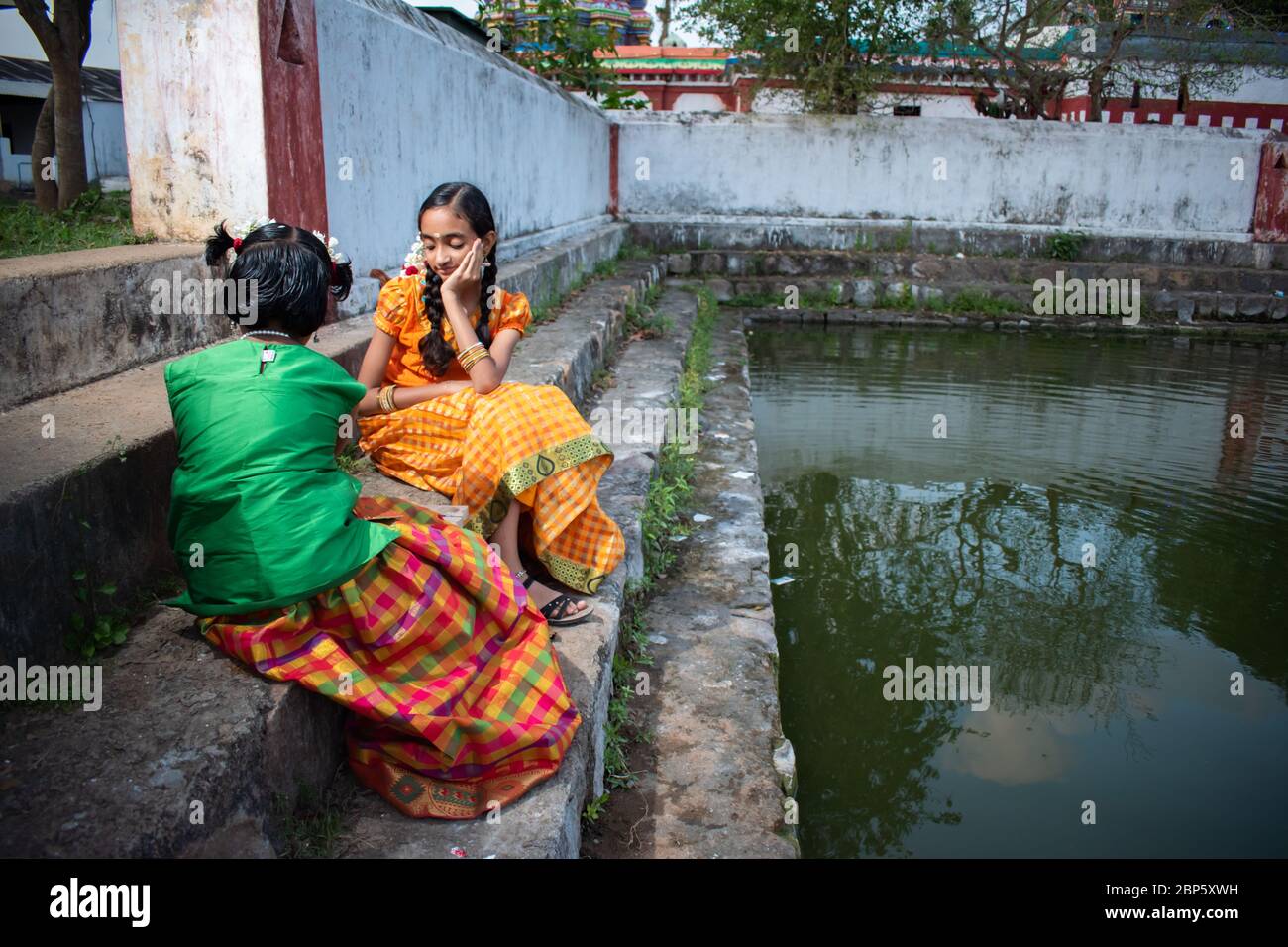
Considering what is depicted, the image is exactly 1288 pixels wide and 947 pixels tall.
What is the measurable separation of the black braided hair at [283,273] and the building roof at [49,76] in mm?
7174

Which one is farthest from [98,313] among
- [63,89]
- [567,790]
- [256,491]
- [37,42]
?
[37,42]

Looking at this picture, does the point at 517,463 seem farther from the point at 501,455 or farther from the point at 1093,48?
the point at 1093,48

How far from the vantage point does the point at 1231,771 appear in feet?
9.89

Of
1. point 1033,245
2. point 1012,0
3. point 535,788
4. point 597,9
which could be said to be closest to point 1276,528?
point 535,788

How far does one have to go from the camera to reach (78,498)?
1.83 m

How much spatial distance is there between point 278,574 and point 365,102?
10.2 feet

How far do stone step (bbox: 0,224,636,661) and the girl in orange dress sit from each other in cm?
63

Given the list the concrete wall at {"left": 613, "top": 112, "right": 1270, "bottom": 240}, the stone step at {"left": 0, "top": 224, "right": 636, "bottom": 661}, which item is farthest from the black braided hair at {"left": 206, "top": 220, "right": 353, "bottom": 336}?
the concrete wall at {"left": 613, "top": 112, "right": 1270, "bottom": 240}

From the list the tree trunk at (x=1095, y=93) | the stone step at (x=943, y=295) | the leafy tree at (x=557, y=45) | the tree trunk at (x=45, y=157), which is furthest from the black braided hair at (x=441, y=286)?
the tree trunk at (x=1095, y=93)

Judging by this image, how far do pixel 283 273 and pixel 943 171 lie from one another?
1188 centimetres

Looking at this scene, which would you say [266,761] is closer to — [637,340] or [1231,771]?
[1231,771]

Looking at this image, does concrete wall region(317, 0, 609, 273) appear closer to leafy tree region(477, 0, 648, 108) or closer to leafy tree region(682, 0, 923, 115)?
leafy tree region(477, 0, 648, 108)

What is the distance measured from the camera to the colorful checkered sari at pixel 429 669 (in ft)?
5.85

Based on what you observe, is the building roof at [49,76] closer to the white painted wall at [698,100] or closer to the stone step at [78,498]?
the stone step at [78,498]
